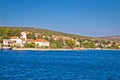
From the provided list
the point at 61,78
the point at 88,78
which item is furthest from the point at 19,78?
the point at 88,78

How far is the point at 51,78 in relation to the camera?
45375 mm

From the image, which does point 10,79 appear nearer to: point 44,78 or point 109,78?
point 44,78

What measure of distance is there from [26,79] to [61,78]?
15.4ft

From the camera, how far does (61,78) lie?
45.6 m

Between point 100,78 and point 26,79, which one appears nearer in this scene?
point 26,79

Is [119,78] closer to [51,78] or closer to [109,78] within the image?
[109,78]

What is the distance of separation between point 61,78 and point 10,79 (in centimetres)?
641

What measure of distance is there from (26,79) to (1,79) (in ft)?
9.57

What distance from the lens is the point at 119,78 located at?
46688 mm

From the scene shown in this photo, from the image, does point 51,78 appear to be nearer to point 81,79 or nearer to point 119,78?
point 81,79

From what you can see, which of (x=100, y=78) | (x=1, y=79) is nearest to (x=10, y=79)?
(x=1, y=79)

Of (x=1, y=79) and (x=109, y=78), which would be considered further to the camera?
(x=109, y=78)

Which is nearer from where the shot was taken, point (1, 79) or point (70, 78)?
point (1, 79)

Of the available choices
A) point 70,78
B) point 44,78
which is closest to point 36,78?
point 44,78
